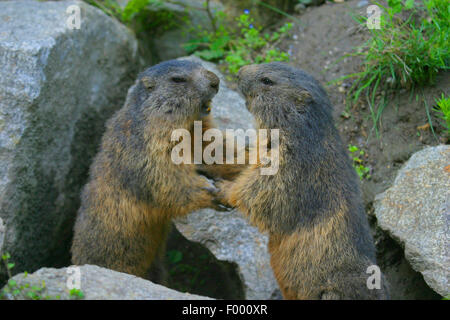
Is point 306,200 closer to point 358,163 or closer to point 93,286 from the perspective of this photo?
point 358,163

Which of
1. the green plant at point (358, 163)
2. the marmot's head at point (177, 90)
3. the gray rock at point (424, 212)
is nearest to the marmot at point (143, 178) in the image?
the marmot's head at point (177, 90)

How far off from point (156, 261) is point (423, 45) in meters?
4.23

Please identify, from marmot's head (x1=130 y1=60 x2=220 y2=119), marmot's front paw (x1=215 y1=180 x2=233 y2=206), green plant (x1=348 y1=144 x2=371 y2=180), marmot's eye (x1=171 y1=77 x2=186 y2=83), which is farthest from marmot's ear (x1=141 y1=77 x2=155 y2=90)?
green plant (x1=348 y1=144 x2=371 y2=180)

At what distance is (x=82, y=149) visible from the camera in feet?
22.9

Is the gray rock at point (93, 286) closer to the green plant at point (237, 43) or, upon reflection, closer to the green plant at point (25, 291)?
the green plant at point (25, 291)

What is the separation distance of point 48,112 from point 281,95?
294 centimetres

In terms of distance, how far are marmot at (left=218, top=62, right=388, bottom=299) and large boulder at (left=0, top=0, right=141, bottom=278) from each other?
8.25 feet

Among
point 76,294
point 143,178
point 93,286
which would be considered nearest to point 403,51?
point 143,178

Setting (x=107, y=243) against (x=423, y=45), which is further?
(x=423, y=45)

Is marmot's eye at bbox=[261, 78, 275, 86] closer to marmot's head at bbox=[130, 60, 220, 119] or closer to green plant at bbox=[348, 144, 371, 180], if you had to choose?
marmot's head at bbox=[130, 60, 220, 119]

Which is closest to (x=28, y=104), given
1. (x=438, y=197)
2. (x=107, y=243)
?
(x=107, y=243)

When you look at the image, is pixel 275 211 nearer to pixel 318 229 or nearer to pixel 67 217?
pixel 318 229

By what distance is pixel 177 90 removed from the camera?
5.41m

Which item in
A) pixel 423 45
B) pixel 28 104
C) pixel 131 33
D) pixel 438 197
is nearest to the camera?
pixel 438 197
